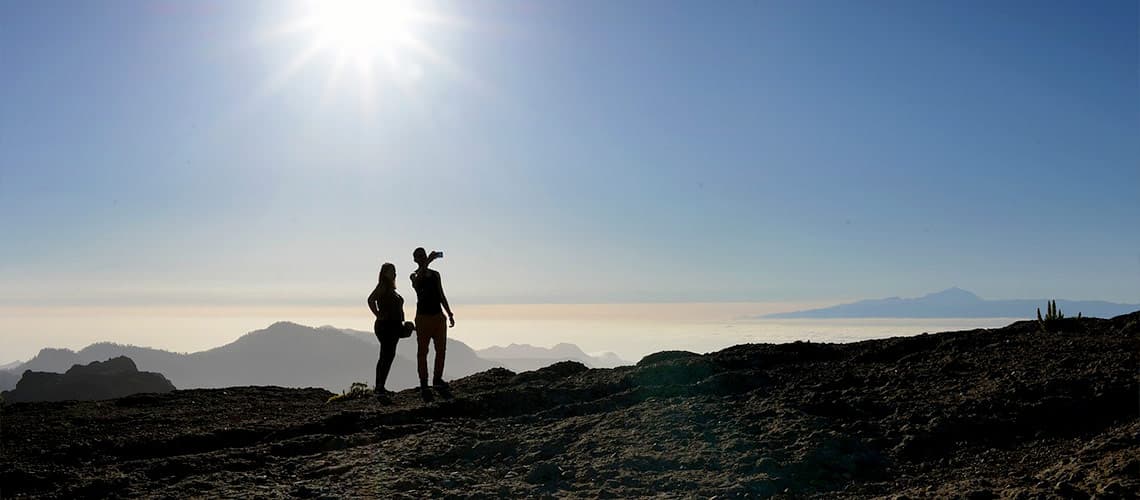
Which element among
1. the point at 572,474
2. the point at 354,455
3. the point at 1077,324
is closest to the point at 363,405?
the point at 354,455

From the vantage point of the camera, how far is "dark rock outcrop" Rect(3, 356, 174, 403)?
204ft

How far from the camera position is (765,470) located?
5.61 metres

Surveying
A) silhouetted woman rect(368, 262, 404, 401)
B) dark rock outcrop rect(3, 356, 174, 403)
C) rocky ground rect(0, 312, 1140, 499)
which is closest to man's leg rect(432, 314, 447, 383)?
silhouetted woman rect(368, 262, 404, 401)

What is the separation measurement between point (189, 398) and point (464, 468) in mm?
7822

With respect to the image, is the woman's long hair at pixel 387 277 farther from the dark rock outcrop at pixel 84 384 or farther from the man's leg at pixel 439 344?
the dark rock outcrop at pixel 84 384

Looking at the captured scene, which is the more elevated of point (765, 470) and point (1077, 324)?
point (1077, 324)

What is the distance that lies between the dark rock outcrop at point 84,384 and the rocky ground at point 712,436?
62.8 meters

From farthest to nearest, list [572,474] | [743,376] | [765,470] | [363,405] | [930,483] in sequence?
1. [363,405]
2. [743,376]
3. [572,474]
4. [765,470]
5. [930,483]

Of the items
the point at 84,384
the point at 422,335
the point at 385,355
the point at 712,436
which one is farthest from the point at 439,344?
the point at 84,384

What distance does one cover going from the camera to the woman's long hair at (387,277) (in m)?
12.7

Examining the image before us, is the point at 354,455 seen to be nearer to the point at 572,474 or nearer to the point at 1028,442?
the point at 572,474

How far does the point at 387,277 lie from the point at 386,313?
0.64m

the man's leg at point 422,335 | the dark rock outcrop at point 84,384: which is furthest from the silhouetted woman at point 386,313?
the dark rock outcrop at point 84,384

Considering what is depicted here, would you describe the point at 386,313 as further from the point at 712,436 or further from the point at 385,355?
the point at 712,436
